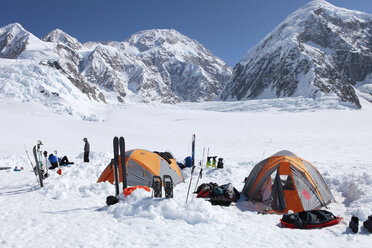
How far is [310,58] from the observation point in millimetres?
119875

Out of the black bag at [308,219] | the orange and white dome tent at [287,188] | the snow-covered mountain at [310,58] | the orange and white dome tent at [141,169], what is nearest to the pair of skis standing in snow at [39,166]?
the orange and white dome tent at [141,169]

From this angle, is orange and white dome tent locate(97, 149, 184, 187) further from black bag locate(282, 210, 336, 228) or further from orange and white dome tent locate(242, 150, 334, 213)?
black bag locate(282, 210, 336, 228)

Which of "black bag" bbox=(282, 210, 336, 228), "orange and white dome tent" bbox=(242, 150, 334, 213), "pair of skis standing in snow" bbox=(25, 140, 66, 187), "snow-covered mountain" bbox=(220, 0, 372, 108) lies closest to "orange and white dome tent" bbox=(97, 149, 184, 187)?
"pair of skis standing in snow" bbox=(25, 140, 66, 187)

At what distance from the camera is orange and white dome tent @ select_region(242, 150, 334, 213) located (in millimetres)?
7923

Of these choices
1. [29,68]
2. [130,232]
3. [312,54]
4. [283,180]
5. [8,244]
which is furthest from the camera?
[312,54]

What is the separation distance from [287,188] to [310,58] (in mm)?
128895

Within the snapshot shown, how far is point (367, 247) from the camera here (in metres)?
5.47

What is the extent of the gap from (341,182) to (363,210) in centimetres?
387

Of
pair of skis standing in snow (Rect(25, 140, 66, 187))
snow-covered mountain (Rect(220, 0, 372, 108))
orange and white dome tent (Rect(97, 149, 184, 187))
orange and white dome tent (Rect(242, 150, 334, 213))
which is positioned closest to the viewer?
orange and white dome tent (Rect(242, 150, 334, 213))

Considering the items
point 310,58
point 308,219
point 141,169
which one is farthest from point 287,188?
point 310,58

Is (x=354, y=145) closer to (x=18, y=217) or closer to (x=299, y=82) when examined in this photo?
(x=18, y=217)

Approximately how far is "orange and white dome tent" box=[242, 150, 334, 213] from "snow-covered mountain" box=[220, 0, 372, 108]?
106 metres

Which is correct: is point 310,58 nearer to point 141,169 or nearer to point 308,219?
point 141,169

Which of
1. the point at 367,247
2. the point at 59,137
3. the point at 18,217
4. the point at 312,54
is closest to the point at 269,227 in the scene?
the point at 367,247
